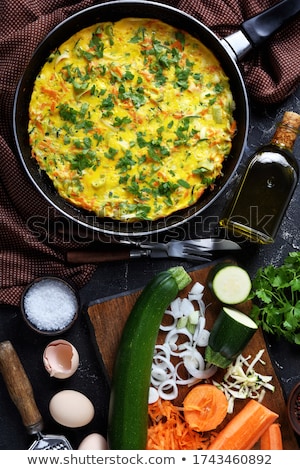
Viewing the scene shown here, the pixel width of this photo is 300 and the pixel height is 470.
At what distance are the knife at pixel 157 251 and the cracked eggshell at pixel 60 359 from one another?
1.62 feet

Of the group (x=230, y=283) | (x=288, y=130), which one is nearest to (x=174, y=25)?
(x=288, y=130)

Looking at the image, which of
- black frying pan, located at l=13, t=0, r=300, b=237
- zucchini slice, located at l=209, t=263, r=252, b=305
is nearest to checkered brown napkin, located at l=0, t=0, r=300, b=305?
black frying pan, located at l=13, t=0, r=300, b=237

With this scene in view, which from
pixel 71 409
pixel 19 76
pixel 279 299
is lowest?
pixel 71 409

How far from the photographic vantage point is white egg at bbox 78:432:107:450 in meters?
3.81

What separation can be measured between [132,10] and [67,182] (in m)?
1.01

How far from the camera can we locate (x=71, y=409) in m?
3.78

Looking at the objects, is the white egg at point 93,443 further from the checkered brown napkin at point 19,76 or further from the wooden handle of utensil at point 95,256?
the wooden handle of utensil at point 95,256

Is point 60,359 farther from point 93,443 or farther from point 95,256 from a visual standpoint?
point 95,256

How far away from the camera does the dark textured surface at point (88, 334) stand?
3.99m

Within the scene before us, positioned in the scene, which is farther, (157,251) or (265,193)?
(157,251)

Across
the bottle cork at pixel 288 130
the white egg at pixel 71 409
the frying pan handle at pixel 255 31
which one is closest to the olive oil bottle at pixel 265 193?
the bottle cork at pixel 288 130

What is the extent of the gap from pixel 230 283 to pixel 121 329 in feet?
2.27

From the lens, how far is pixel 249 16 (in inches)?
161
